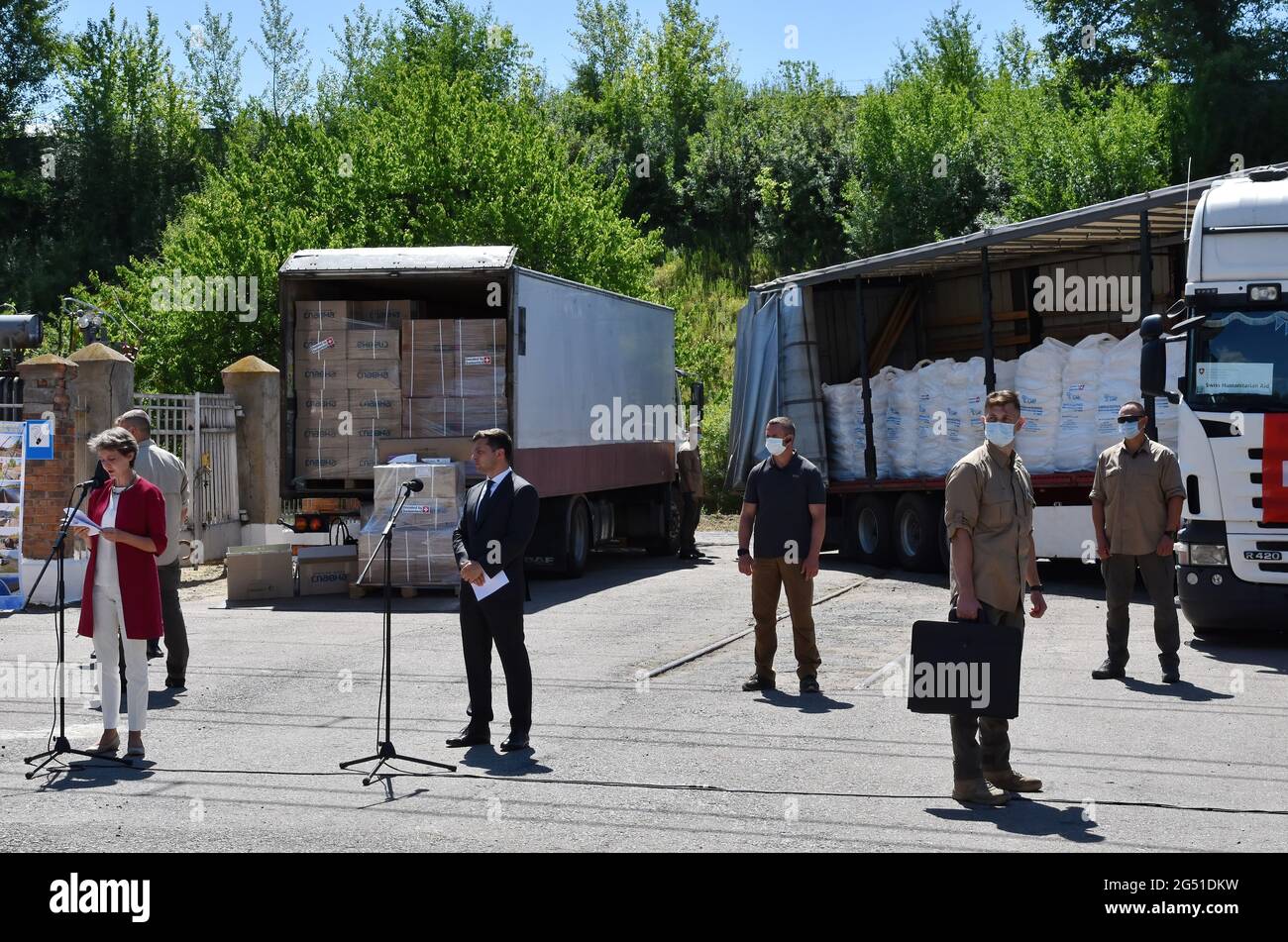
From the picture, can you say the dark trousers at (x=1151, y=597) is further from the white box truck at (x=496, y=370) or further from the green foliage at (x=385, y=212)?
the green foliage at (x=385, y=212)

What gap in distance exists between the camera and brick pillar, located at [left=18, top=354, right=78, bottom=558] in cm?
1608

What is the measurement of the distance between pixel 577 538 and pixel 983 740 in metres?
12.2

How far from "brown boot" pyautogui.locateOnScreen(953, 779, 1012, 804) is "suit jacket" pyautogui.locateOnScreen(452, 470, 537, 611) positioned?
2.70 metres

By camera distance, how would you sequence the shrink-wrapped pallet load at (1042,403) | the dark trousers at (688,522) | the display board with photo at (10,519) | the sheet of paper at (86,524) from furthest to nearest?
the dark trousers at (688,522) < the shrink-wrapped pallet load at (1042,403) < the display board with photo at (10,519) < the sheet of paper at (86,524)

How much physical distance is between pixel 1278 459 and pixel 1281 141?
2792 centimetres

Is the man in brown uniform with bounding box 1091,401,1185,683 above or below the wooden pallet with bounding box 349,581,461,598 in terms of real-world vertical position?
above

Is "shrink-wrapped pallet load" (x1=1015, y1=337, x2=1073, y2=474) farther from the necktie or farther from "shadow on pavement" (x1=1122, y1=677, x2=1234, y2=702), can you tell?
the necktie

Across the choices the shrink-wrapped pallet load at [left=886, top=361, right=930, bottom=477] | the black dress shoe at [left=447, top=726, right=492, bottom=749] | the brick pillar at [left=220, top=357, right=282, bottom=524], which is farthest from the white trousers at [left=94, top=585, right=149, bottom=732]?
the brick pillar at [left=220, top=357, right=282, bottom=524]

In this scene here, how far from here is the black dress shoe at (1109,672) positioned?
35.4 ft

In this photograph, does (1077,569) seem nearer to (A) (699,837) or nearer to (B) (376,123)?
(A) (699,837)

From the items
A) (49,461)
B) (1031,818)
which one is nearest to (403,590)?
(49,461)

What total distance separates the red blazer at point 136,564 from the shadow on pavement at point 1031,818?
4296 millimetres

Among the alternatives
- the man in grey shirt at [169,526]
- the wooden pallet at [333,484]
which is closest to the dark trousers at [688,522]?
the wooden pallet at [333,484]
